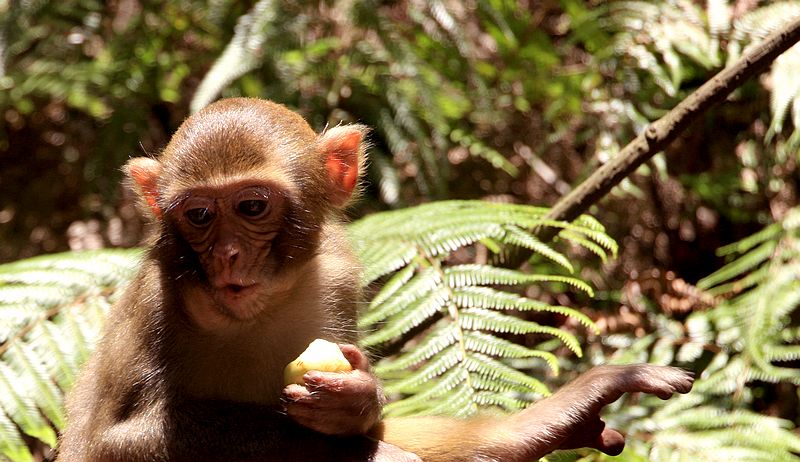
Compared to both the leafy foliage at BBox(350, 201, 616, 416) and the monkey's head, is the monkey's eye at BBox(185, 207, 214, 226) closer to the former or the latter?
the monkey's head

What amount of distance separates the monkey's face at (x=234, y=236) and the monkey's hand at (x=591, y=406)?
1086 mm

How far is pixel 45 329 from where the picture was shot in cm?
447

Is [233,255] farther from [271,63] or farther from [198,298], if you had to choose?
[271,63]

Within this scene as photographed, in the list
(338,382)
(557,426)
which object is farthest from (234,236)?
(557,426)

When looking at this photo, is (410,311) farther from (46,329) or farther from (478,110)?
(478,110)

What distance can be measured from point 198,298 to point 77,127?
554 cm

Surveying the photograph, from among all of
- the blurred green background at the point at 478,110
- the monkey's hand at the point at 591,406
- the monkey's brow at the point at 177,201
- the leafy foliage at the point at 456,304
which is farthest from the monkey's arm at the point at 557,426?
the blurred green background at the point at 478,110

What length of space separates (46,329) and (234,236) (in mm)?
1790

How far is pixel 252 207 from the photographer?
333 cm

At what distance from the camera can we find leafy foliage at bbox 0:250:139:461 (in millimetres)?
4070

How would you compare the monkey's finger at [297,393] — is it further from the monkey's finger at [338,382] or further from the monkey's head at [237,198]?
the monkey's head at [237,198]

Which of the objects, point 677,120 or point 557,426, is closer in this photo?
point 557,426

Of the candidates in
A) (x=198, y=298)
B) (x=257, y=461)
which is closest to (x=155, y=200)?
(x=198, y=298)

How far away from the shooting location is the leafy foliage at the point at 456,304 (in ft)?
11.9
